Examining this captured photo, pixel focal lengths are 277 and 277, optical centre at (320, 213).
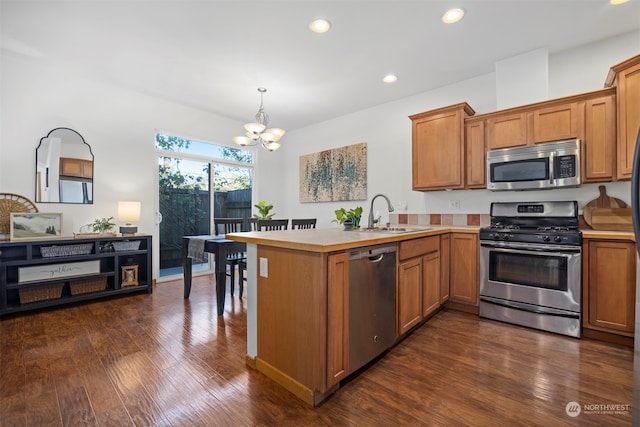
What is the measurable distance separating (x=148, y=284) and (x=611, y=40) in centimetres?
592

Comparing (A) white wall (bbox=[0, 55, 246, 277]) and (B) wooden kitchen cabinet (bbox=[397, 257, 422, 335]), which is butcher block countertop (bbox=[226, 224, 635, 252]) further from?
(A) white wall (bbox=[0, 55, 246, 277])

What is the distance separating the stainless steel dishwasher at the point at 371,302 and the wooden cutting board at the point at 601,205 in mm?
2199

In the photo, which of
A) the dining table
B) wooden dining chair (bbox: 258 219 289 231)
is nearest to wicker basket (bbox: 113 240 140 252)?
the dining table

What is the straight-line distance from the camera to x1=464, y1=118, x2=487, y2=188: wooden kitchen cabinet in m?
3.14

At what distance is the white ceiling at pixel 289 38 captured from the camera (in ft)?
7.73

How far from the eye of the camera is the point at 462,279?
3.01 metres

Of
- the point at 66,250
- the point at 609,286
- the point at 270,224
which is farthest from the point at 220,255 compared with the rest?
the point at 609,286

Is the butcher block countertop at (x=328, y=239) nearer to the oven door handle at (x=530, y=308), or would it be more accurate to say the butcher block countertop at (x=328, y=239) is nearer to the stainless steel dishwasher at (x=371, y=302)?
the stainless steel dishwasher at (x=371, y=302)

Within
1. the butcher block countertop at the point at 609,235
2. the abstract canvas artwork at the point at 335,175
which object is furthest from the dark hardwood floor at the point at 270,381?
the abstract canvas artwork at the point at 335,175

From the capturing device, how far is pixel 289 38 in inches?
108

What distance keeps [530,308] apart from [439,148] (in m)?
1.93

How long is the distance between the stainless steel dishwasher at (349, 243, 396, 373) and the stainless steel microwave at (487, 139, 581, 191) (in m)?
1.78

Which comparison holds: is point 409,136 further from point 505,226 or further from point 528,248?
point 528,248

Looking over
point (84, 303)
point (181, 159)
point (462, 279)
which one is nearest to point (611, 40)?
point (462, 279)
